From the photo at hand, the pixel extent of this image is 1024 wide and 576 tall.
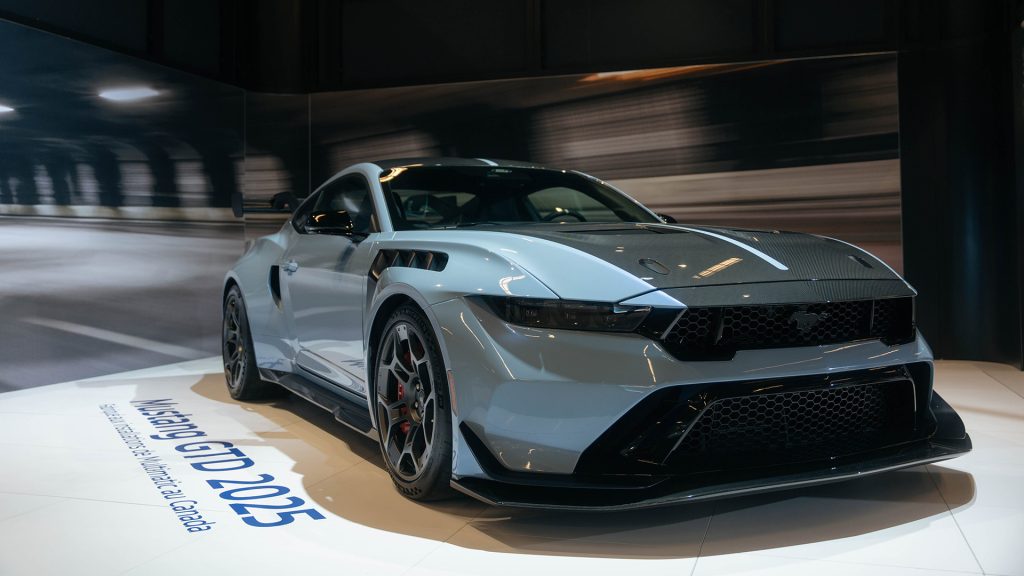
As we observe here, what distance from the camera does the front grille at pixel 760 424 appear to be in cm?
240

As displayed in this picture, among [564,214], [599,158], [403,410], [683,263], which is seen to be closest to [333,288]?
[403,410]

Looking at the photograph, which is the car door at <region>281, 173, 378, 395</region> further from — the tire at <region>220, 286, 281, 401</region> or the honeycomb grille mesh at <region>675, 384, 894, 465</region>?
the honeycomb grille mesh at <region>675, 384, 894, 465</region>

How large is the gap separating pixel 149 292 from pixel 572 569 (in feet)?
17.7

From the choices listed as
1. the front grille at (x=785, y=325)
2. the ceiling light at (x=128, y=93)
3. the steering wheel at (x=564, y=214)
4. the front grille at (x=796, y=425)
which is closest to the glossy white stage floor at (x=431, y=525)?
the front grille at (x=796, y=425)

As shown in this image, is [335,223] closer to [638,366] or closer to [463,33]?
[638,366]

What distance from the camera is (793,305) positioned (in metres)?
2.56

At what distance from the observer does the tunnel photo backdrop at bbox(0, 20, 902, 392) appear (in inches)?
226

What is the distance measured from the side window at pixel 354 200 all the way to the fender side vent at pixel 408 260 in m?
0.31

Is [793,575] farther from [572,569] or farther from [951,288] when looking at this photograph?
[951,288]

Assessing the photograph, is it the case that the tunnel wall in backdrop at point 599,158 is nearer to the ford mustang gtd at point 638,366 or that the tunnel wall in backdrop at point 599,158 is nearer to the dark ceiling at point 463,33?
the dark ceiling at point 463,33

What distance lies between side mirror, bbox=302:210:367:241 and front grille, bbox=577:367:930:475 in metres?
1.55

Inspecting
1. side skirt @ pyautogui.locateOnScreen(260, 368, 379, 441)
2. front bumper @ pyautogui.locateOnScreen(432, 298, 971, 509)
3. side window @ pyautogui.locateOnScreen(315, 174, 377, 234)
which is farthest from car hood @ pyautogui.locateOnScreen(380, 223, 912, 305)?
side skirt @ pyautogui.locateOnScreen(260, 368, 379, 441)

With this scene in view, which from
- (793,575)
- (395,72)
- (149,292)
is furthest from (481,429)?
(395,72)

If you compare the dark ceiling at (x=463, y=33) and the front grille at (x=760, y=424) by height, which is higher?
the dark ceiling at (x=463, y=33)
